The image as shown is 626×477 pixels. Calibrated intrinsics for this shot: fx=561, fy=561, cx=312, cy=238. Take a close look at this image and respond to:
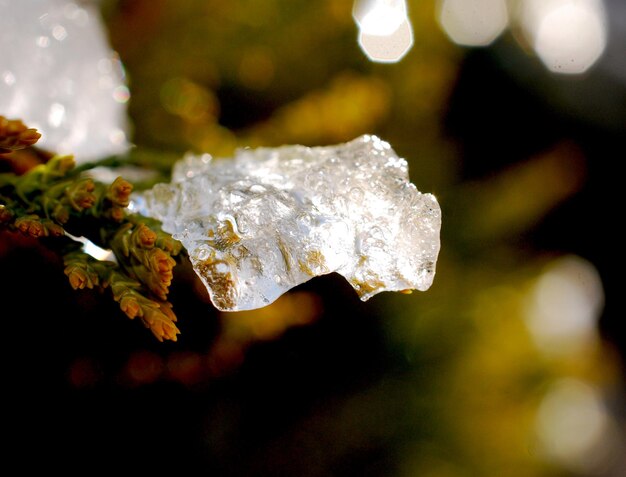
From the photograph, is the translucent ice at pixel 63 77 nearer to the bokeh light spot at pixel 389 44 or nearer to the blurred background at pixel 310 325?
the blurred background at pixel 310 325

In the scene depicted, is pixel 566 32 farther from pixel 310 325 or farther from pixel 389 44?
pixel 310 325

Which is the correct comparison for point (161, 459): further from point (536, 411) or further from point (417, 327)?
point (536, 411)

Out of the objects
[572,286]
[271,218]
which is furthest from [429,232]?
[572,286]

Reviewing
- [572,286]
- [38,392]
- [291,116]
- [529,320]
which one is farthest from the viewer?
[572,286]

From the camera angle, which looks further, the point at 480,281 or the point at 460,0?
the point at 460,0

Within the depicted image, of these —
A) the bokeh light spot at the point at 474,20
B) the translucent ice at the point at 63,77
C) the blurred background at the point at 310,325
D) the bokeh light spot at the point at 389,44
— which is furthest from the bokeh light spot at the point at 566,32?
the translucent ice at the point at 63,77

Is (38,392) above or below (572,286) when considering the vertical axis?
above

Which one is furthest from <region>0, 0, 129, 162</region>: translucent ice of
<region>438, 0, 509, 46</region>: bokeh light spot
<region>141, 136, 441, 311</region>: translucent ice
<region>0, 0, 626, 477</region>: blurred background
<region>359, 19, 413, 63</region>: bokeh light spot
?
<region>438, 0, 509, 46</region>: bokeh light spot

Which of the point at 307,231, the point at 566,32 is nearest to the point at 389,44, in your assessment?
the point at 307,231
